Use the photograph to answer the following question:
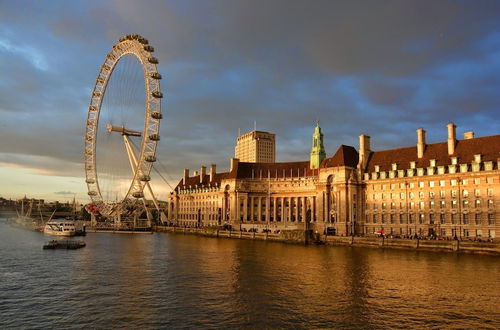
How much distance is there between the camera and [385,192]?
108m

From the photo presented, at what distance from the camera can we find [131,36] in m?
120

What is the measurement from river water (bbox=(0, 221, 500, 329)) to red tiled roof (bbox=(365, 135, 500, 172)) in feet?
90.9

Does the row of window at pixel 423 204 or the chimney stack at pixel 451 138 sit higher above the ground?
the chimney stack at pixel 451 138

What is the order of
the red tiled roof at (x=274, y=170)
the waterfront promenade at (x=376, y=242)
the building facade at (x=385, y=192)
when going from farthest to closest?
the red tiled roof at (x=274, y=170) < the building facade at (x=385, y=192) < the waterfront promenade at (x=376, y=242)

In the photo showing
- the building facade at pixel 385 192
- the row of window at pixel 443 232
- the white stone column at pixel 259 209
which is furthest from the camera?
the white stone column at pixel 259 209

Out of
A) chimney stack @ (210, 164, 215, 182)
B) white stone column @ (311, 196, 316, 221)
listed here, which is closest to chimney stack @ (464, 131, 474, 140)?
white stone column @ (311, 196, 316, 221)

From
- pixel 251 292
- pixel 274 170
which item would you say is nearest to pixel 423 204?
pixel 251 292

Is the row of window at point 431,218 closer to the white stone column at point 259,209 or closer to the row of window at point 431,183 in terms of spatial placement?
the row of window at point 431,183

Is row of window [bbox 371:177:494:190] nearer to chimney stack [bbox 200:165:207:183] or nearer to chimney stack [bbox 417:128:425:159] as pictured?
chimney stack [bbox 417:128:425:159]

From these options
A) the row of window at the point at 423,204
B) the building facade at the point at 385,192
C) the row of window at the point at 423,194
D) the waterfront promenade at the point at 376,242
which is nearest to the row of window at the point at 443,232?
the building facade at the point at 385,192

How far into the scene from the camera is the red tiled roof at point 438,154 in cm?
9144

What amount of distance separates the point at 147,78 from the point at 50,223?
2326 inches

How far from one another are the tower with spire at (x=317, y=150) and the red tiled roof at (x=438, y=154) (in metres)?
40.2

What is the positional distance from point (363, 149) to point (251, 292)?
81.8 m
